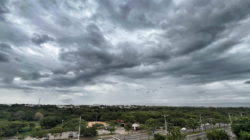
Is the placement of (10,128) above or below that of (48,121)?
above

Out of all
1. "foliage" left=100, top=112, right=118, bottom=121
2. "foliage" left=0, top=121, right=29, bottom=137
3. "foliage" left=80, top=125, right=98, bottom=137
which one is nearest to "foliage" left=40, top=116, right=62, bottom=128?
"foliage" left=0, top=121, right=29, bottom=137

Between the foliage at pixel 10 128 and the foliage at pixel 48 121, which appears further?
the foliage at pixel 48 121

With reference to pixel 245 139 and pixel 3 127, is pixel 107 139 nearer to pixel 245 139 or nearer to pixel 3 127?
pixel 245 139

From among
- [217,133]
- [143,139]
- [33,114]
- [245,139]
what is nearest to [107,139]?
[143,139]

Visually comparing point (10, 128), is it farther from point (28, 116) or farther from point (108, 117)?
point (108, 117)

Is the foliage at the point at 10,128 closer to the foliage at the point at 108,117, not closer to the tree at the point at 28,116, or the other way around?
the tree at the point at 28,116

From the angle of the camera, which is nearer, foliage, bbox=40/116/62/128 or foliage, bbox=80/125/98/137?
foliage, bbox=80/125/98/137

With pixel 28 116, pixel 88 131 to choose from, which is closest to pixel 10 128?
pixel 28 116

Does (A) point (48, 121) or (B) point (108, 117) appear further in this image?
(B) point (108, 117)

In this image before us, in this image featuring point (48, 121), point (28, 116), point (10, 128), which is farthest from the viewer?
point (28, 116)

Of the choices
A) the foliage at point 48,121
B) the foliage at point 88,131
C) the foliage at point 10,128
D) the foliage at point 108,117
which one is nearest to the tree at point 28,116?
the foliage at point 48,121

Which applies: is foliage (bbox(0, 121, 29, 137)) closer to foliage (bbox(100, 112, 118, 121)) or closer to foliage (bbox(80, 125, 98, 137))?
foliage (bbox(80, 125, 98, 137))

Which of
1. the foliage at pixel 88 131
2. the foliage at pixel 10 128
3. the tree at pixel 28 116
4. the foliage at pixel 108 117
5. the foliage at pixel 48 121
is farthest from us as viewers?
the foliage at pixel 108 117

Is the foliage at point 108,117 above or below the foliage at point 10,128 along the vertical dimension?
below
